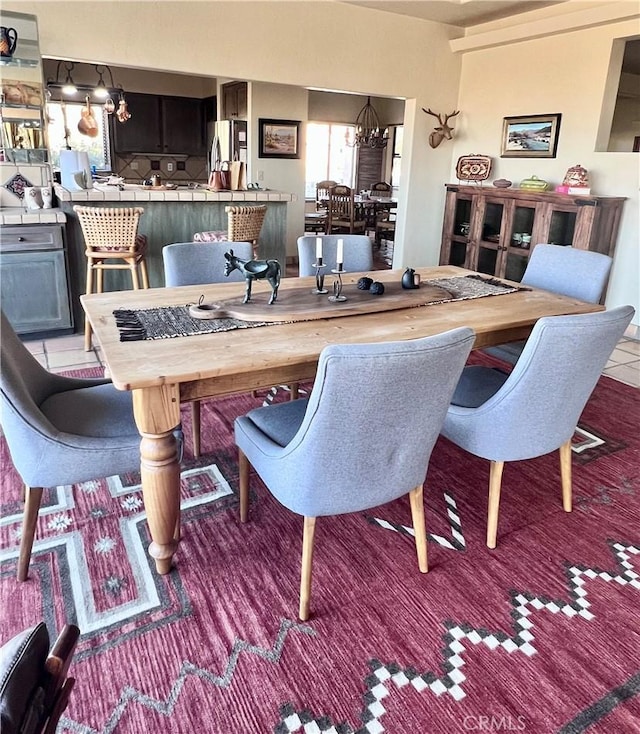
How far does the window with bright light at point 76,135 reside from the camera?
821 centimetres

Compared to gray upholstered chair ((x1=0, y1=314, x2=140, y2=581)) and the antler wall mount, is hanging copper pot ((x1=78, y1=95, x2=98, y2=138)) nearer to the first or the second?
the antler wall mount

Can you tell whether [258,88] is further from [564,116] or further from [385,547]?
[385,547]

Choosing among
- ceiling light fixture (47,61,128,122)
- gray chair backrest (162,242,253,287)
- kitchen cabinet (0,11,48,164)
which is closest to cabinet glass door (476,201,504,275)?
gray chair backrest (162,242,253,287)

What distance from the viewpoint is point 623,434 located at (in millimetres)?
3057

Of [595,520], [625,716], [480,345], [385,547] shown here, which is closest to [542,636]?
[625,716]

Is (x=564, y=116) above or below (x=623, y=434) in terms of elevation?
above

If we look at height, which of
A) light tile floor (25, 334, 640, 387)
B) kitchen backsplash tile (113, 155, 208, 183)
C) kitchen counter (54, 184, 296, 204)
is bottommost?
light tile floor (25, 334, 640, 387)

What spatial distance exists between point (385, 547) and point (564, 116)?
4498 millimetres

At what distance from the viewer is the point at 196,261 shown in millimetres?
2900

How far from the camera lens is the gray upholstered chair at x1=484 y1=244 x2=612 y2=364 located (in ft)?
9.36

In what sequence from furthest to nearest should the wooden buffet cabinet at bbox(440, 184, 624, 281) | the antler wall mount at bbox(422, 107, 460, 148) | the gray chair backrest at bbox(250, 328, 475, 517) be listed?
the antler wall mount at bbox(422, 107, 460, 148) → the wooden buffet cabinet at bbox(440, 184, 624, 281) → the gray chair backrest at bbox(250, 328, 475, 517)

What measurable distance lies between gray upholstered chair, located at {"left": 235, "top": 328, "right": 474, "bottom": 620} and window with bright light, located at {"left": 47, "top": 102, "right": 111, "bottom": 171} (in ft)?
25.7

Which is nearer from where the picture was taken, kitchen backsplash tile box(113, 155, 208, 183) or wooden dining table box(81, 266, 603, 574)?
wooden dining table box(81, 266, 603, 574)

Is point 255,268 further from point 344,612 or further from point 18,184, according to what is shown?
Answer: point 18,184
